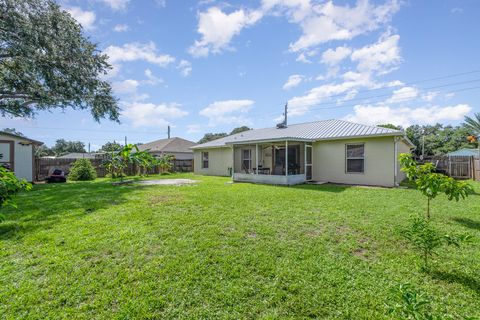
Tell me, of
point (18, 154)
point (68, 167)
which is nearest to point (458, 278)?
point (18, 154)

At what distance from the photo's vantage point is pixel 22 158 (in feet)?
46.1

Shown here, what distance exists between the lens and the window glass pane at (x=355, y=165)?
11.4 m

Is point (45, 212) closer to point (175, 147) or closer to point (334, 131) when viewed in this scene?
point (334, 131)

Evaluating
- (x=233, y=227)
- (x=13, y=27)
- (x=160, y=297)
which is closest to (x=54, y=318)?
(x=160, y=297)

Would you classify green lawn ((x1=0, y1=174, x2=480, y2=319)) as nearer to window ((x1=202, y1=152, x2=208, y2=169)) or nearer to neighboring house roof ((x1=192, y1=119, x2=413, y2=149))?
neighboring house roof ((x1=192, y1=119, x2=413, y2=149))

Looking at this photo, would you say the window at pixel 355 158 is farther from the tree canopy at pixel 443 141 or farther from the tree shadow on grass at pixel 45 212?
the tree canopy at pixel 443 141

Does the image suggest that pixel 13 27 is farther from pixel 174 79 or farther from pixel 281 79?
pixel 281 79

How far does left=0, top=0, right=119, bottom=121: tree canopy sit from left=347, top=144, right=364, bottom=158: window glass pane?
1567cm

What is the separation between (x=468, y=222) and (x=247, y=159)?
12.2m

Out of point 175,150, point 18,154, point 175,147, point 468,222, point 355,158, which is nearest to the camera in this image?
point 468,222

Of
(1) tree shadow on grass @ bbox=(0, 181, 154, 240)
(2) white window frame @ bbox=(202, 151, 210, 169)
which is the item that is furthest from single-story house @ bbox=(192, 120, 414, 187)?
(1) tree shadow on grass @ bbox=(0, 181, 154, 240)

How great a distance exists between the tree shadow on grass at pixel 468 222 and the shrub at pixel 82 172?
1944cm

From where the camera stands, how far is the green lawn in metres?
2.46

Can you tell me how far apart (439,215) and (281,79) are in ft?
44.8
